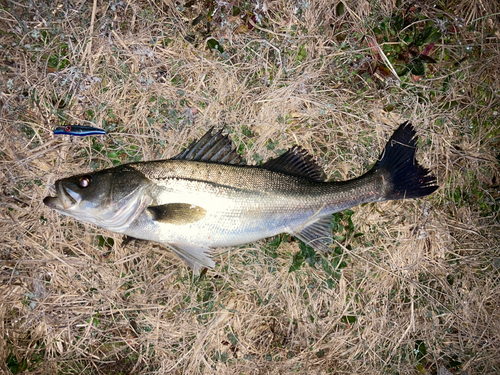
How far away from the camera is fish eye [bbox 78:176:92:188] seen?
2965 millimetres

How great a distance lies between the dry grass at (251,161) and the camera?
3.76 m

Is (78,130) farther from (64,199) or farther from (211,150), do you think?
(211,150)

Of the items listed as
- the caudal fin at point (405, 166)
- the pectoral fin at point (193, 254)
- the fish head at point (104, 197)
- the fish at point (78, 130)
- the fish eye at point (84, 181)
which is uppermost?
the fish at point (78, 130)

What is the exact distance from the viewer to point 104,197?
300 centimetres

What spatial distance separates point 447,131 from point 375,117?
3.09 ft

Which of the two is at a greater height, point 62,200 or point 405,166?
point 62,200

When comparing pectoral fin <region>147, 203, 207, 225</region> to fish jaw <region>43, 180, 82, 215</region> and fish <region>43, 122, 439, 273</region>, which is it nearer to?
fish <region>43, 122, 439, 273</region>

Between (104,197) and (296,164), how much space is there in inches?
78.3

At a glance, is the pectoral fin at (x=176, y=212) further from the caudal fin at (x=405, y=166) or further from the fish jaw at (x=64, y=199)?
the caudal fin at (x=405, y=166)

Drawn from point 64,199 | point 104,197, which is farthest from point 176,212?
point 64,199

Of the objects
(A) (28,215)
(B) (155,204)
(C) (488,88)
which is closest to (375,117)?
(C) (488,88)

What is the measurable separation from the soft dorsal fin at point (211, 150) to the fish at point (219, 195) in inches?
0.4

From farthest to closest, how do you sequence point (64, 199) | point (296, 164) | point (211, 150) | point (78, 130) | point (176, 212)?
point (78, 130)
point (296, 164)
point (211, 150)
point (176, 212)
point (64, 199)

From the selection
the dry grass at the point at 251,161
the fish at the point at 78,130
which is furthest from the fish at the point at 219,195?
the fish at the point at 78,130
